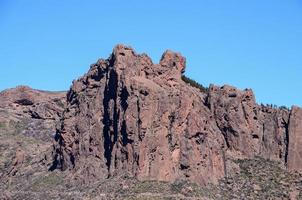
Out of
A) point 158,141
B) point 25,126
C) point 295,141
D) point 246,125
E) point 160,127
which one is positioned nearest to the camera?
point 158,141

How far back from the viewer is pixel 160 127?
12738 cm

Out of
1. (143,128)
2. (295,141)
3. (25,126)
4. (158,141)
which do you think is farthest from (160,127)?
(25,126)

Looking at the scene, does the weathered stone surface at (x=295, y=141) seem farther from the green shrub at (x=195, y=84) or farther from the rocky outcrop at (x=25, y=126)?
the rocky outcrop at (x=25, y=126)

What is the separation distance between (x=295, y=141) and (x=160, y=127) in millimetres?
27281

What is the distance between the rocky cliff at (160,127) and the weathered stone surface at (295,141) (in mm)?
178

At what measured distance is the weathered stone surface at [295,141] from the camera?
139 m

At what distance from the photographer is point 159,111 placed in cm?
12850

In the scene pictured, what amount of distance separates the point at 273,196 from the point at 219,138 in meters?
13.8

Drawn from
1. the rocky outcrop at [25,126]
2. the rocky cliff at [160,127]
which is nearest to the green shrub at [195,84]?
the rocky cliff at [160,127]

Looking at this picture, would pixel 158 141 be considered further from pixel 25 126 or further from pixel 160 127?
pixel 25 126

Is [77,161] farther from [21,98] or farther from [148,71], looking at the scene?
[21,98]

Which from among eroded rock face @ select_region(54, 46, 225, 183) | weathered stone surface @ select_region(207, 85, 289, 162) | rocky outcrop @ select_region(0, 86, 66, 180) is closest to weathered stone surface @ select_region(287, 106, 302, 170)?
weathered stone surface @ select_region(207, 85, 289, 162)

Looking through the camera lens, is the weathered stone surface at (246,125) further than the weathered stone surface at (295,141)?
No

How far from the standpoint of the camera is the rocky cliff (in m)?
127
